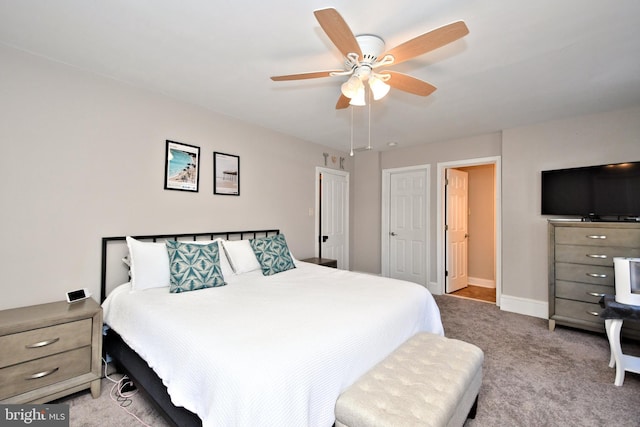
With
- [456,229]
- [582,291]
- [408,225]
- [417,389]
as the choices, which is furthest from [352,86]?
[456,229]

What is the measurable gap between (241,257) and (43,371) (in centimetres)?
158

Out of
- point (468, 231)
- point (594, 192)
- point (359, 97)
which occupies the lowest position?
point (468, 231)

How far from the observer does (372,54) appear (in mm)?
1896

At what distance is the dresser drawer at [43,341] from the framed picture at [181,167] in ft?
4.53

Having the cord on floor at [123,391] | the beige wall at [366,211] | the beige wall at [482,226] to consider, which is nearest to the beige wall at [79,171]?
the cord on floor at [123,391]

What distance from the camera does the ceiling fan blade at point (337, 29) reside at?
130cm

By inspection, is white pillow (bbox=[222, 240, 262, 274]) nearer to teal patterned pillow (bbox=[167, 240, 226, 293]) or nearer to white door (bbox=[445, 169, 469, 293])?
teal patterned pillow (bbox=[167, 240, 226, 293])

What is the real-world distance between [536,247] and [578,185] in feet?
2.84

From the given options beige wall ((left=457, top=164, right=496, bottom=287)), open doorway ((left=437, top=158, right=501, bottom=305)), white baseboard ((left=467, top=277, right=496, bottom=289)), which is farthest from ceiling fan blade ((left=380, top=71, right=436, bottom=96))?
white baseboard ((left=467, top=277, right=496, bottom=289))

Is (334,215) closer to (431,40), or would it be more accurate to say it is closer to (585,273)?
(585,273)

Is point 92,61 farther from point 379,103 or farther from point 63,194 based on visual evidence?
point 379,103

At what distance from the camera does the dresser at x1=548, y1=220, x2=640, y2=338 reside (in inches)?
109

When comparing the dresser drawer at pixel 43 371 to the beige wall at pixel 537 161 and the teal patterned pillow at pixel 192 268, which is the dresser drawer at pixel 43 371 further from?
the beige wall at pixel 537 161

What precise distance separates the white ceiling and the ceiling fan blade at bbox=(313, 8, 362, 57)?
221mm
